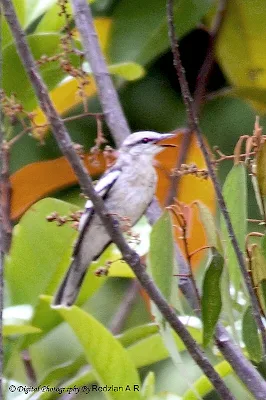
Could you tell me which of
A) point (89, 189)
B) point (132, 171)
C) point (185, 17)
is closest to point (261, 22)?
point (185, 17)

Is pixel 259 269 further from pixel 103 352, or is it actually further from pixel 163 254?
pixel 103 352

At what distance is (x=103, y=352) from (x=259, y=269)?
40cm

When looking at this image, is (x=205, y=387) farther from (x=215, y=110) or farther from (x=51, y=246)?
(x=215, y=110)

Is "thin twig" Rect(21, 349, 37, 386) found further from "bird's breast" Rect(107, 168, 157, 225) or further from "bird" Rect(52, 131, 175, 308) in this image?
"bird's breast" Rect(107, 168, 157, 225)

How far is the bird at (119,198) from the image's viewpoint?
1557mm

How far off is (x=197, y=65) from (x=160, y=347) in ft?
3.51

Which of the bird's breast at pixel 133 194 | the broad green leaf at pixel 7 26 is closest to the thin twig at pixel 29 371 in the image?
the bird's breast at pixel 133 194

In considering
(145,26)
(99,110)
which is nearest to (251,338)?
(145,26)

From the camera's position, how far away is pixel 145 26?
2.02 m

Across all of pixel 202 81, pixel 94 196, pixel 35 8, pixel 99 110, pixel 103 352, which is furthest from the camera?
pixel 99 110

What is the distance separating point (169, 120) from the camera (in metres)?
2.23

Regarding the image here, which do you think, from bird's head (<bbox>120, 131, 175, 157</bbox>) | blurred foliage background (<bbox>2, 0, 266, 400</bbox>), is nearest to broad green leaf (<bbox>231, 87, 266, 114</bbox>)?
blurred foliage background (<bbox>2, 0, 266, 400</bbox>)

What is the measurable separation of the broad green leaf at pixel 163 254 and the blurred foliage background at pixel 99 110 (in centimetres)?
42

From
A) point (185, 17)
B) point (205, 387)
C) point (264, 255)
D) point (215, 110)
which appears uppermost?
point (185, 17)
